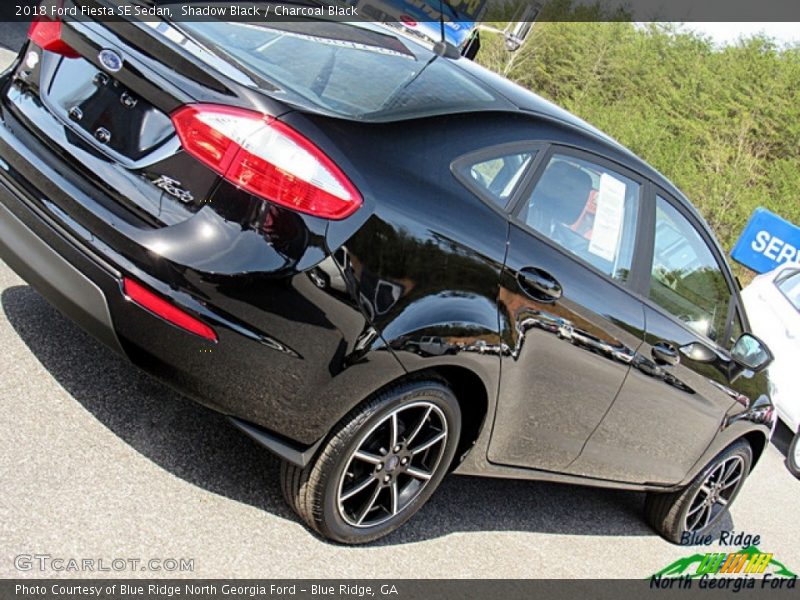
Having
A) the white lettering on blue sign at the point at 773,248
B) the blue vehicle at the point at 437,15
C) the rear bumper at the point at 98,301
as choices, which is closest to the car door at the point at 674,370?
the rear bumper at the point at 98,301

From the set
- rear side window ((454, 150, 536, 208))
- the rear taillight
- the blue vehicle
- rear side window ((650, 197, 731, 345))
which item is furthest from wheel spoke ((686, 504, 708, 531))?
the blue vehicle

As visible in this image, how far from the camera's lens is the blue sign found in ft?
43.5

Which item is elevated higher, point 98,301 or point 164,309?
point 164,309

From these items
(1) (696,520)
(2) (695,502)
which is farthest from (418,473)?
(1) (696,520)

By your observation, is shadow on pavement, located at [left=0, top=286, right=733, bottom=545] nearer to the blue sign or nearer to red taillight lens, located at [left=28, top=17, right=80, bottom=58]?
red taillight lens, located at [left=28, top=17, right=80, bottom=58]

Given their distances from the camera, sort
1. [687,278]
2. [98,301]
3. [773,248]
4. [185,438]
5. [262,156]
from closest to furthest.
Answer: [262,156]
[98,301]
[185,438]
[687,278]
[773,248]

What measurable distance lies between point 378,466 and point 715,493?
8.49 ft

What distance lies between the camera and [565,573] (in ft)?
13.0

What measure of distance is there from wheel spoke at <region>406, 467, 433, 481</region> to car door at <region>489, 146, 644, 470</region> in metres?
0.29

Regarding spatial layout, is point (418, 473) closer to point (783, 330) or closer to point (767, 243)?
point (783, 330)

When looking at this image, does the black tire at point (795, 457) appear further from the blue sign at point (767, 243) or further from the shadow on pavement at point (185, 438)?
the blue sign at point (767, 243)

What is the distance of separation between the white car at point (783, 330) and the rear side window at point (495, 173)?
457cm

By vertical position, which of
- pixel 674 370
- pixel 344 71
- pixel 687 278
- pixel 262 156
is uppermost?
pixel 344 71

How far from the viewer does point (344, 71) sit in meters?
3.13
